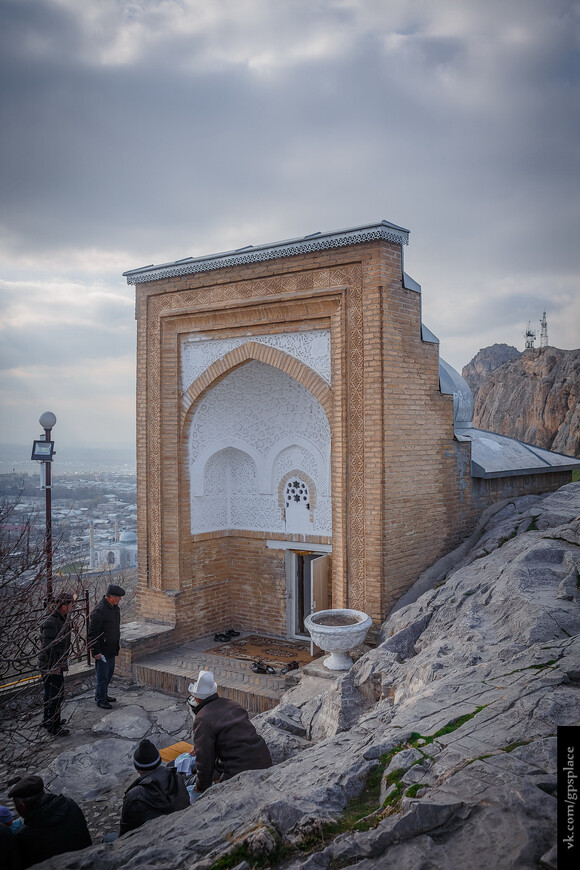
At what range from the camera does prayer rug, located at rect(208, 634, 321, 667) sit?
855cm

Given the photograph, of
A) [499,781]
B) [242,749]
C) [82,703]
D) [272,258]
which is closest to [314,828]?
[499,781]

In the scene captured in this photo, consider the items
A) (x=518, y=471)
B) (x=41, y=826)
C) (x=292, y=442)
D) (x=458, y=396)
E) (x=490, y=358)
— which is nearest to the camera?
(x=41, y=826)

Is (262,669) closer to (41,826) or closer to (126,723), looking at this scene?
(126,723)

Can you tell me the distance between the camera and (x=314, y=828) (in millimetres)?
2664

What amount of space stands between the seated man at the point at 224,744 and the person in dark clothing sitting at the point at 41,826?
2.45 ft

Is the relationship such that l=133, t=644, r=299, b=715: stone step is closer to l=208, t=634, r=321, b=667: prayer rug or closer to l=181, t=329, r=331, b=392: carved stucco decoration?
l=208, t=634, r=321, b=667: prayer rug

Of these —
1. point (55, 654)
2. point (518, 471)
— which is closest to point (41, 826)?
point (55, 654)

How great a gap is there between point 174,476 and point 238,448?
1.09 meters

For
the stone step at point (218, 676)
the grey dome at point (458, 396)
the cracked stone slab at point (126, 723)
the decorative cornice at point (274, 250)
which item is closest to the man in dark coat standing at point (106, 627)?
the cracked stone slab at point (126, 723)

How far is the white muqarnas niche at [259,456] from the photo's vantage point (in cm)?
901

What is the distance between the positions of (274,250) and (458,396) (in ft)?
12.3

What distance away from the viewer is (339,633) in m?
6.70

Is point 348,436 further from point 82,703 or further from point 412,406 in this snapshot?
point 82,703

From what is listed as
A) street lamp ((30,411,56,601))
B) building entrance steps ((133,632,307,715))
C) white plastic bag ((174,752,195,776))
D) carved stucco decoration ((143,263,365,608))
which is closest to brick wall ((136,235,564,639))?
carved stucco decoration ((143,263,365,608))
